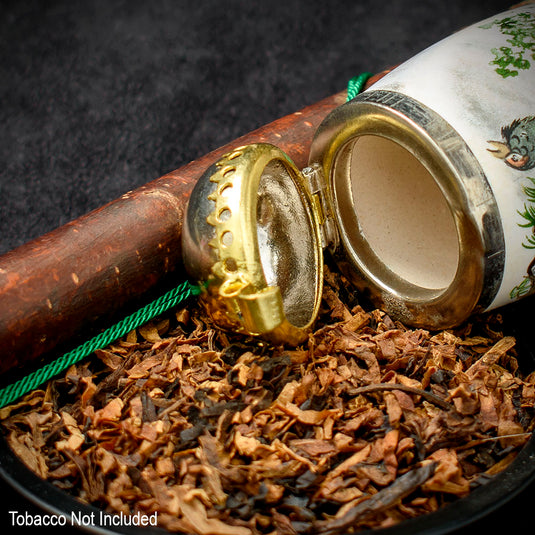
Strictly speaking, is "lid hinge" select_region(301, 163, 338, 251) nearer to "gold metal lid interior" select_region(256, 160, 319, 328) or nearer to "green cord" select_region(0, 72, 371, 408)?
"gold metal lid interior" select_region(256, 160, 319, 328)

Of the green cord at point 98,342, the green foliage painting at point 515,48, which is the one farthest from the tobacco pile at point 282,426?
the green foliage painting at point 515,48

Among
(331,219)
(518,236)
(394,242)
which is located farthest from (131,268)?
(518,236)

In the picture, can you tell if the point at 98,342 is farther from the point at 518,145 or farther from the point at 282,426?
the point at 518,145

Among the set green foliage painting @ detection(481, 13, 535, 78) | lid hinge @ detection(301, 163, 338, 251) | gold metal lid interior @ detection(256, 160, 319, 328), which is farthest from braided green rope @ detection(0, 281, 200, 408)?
green foliage painting @ detection(481, 13, 535, 78)

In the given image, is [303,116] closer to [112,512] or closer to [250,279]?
[250,279]

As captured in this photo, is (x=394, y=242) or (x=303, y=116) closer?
(x=394, y=242)

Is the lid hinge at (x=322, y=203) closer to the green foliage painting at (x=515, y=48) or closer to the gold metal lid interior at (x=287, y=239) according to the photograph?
the gold metal lid interior at (x=287, y=239)
